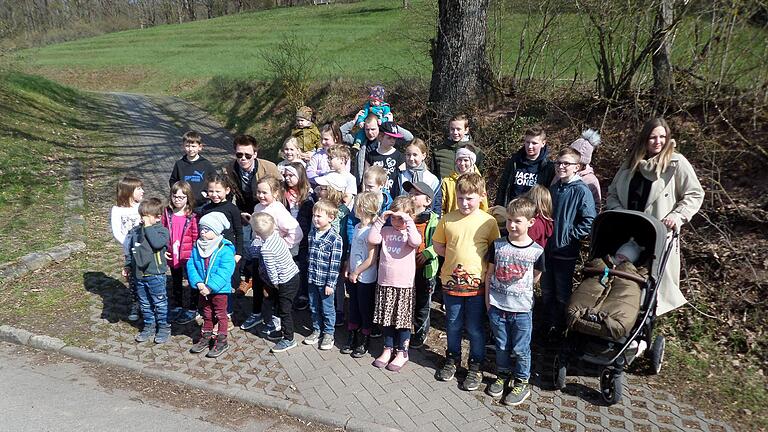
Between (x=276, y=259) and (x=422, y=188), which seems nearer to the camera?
(x=422, y=188)

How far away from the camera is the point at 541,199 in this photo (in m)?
4.64

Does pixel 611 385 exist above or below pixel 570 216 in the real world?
below

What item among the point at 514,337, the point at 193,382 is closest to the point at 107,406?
the point at 193,382

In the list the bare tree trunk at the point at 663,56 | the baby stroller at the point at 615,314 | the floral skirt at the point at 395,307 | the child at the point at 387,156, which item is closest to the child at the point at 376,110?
the child at the point at 387,156

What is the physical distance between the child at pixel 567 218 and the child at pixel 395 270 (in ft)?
4.25

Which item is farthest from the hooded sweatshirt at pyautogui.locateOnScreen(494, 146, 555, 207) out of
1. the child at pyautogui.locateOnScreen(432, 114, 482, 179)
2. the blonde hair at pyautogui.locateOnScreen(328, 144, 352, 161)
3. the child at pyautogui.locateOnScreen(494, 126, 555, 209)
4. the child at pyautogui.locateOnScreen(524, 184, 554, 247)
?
the blonde hair at pyautogui.locateOnScreen(328, 144, 352, 161)

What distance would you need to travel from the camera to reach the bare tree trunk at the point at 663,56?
274 inches

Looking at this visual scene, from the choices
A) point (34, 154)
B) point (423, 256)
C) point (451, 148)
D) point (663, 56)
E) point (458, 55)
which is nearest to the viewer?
point (423, 256)

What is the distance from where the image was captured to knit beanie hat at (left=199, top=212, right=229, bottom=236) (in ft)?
16.5

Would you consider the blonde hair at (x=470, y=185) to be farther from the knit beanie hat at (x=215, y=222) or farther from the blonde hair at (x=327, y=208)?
the knit beanie hat at (x=215, y=222)

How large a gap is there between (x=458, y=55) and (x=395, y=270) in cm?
527

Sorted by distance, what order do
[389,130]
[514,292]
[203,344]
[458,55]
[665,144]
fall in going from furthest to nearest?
[458,55], [389,130], [203,344], [665,144], [514,292]

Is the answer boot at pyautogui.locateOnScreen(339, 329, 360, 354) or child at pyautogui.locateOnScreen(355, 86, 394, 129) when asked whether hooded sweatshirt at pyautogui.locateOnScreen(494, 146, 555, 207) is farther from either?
child at pyautogui.locateOnScreen(355, 86, 394, 129)

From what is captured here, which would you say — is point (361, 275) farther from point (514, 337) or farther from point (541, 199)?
point (541, 199)
